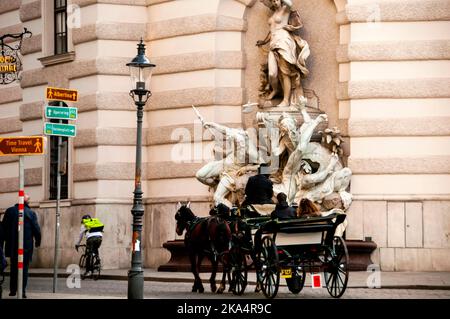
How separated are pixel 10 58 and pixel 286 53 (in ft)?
36.5

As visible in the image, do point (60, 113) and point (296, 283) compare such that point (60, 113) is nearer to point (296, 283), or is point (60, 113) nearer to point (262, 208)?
Answer: point (262, 208)

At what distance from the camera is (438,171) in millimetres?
29016

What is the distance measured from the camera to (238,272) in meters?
22.1

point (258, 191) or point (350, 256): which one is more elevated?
point (258, 191)

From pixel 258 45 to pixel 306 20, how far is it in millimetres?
1415

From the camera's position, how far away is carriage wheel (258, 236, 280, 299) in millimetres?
20516

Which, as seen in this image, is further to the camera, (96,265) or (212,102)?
(212,102)

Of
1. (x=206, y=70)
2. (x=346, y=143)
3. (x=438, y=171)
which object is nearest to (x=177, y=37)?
(x=206, y=70)

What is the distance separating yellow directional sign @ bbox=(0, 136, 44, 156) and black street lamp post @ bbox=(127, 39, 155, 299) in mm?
2183

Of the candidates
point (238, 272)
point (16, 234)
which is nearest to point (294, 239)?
point (238, 272)

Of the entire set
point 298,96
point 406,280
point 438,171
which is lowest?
point 406,280

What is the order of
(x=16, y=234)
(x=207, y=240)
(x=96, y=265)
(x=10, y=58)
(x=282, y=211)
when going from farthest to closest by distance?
(x=10, y=58) → (x=96, y=265) → (x=207, y=240) → (x=16, y=234) → (x=282, y=211)
